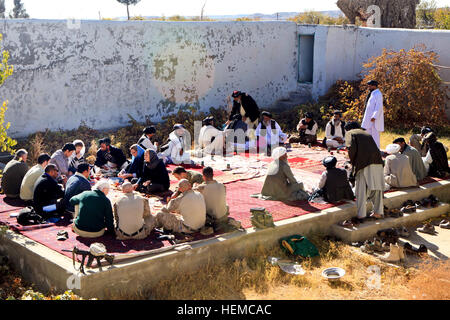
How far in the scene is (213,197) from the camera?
7758 mm

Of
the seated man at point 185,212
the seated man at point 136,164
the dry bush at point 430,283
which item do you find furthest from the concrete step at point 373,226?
the seated man at point 136,164

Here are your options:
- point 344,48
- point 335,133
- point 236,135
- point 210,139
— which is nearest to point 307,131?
point 335,133

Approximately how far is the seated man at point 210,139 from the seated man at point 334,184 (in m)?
3.79

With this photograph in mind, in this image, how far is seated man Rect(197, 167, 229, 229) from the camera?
25.5 ft

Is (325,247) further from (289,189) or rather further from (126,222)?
(126,222)

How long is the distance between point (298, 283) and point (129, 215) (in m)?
2.31

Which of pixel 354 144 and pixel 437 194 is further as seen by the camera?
pixel 437 194

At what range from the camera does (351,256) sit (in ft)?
25.7

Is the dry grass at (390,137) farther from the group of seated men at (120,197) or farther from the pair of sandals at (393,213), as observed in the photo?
the group of seated men at (120,197)

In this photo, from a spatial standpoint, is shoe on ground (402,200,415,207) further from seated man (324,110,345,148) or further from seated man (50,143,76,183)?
seated man (50,143,76,183)

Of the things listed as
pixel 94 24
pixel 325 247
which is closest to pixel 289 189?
pixel 325 247

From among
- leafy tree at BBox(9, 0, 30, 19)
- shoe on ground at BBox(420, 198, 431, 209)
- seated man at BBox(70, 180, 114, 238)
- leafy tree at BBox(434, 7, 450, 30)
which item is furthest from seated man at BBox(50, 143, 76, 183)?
leafy tree at BBox(9, 0, 30, 19)

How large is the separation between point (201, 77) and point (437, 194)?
8.25 m

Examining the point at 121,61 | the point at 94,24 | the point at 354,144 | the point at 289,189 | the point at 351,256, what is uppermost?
the point at 94,24
